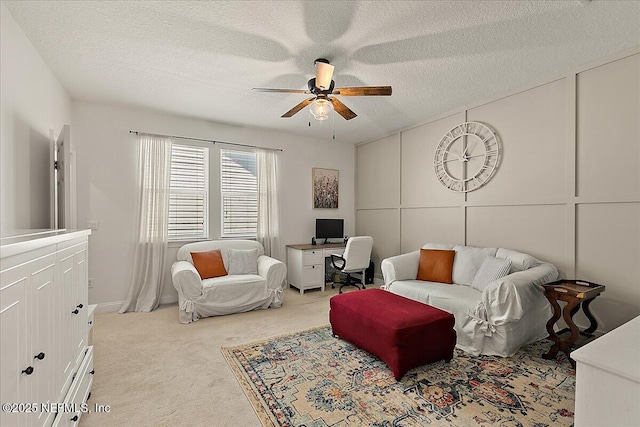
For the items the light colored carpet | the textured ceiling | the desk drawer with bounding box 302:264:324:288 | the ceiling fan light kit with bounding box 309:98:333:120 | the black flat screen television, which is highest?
the textured ceiling

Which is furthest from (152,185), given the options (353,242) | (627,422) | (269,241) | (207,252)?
(627,422)

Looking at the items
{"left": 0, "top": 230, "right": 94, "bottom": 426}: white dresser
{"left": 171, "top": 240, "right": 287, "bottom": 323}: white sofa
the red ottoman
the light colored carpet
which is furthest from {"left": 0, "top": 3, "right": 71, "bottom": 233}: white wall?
the red ottoman

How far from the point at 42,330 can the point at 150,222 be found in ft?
9.82

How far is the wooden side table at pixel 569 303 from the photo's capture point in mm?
2365

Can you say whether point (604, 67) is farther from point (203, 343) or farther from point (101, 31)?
point (203, 343)

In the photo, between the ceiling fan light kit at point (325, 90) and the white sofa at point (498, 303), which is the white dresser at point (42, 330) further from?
the white sofa at point (498, 303)

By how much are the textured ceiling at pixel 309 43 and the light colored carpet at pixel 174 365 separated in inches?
106

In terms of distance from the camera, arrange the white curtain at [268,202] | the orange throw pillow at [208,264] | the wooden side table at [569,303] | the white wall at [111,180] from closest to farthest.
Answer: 1. the wooden side table at [569,303]
2. the white wall at [111,180]
3. the orange throw pillow at [208,264]
4. the white curtain at [268,202]

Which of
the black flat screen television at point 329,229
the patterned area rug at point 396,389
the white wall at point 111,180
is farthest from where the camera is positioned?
the black flat screen television at point 329,229

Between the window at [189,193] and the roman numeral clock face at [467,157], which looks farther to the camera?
the window at [189,193]

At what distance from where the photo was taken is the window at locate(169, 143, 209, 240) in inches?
166

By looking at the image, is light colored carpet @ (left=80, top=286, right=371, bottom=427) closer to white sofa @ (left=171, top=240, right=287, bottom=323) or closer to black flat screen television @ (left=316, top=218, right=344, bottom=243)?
white sofa @ (left=171, top=240, right=287, bottom=323)

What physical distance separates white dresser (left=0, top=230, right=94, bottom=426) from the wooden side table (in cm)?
337

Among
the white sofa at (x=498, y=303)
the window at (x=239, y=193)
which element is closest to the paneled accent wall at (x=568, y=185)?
the white sofa at (x=498, y=303)
